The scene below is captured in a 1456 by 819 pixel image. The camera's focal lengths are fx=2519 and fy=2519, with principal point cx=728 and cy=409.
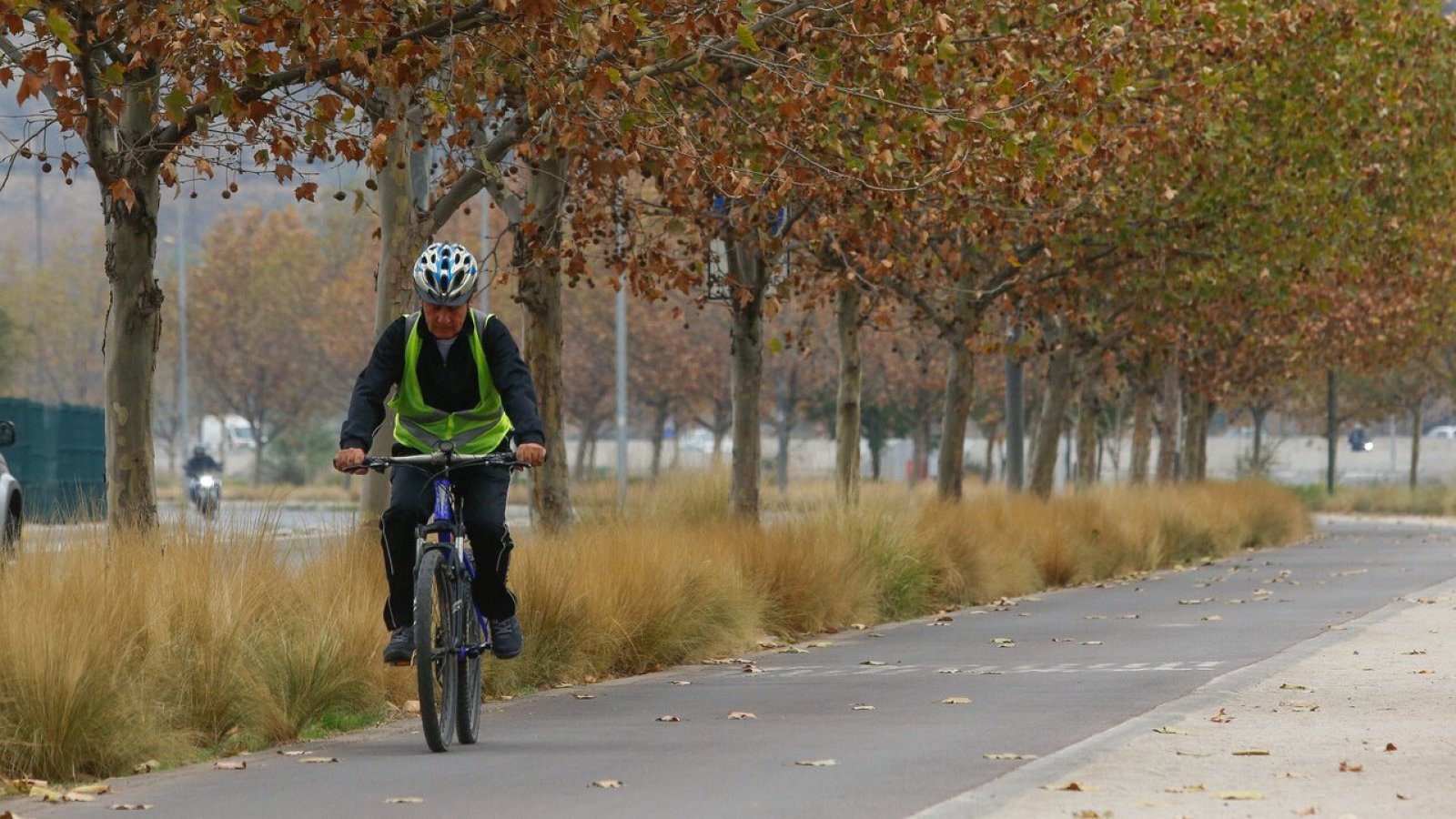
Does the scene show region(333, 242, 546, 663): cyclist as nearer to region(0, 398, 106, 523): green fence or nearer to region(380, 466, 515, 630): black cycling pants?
region(380, 466, 515, 630): black cycling pants

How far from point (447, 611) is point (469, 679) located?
0.34 meters

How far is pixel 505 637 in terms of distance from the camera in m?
10.4

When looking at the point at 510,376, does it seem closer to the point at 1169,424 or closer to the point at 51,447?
the point at 51,447

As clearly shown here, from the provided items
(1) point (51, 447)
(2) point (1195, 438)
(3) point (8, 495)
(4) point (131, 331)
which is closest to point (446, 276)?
(4) point (131, 331)

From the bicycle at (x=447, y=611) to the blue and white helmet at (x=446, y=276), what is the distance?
59 centimetres

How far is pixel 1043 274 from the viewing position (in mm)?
28688

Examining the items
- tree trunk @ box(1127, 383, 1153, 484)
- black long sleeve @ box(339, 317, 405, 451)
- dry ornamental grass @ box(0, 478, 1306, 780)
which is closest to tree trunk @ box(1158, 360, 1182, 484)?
tree trunk @ box(1127, 383, 1153, 484)

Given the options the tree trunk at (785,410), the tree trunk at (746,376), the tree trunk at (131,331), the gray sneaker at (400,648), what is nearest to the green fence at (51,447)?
the tree trunk at (746,376)

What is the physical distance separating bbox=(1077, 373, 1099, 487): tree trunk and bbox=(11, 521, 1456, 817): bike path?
68.8 feet

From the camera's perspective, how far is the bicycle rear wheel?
31.6ft

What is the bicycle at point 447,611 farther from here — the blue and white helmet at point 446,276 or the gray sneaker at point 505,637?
the blue and white helmet at point 446,276

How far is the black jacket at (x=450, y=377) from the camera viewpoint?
9.95 metres

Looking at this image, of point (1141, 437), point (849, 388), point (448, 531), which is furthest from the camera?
point (1141, 437)

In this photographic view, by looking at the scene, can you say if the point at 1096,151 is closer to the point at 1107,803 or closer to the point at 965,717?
the point at 965,717
